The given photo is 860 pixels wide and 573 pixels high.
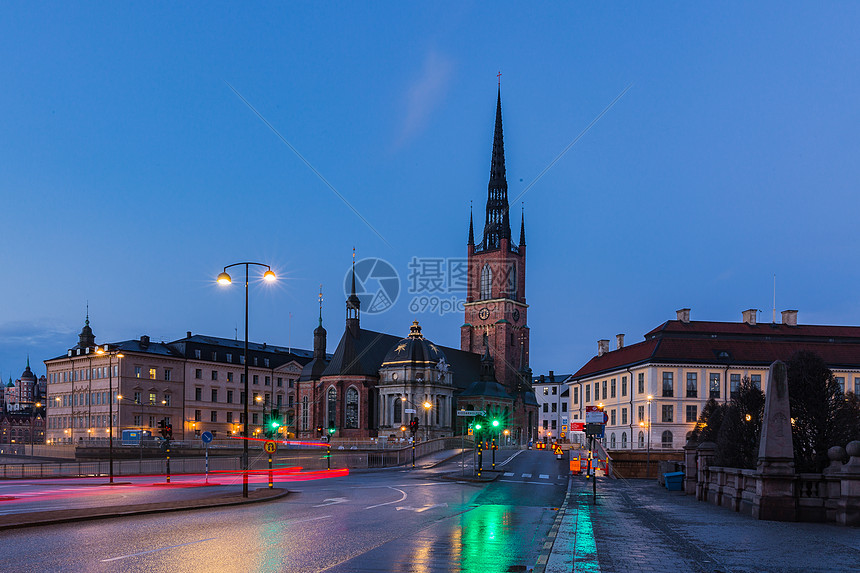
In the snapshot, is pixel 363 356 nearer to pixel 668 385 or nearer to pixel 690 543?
pixel 668 385

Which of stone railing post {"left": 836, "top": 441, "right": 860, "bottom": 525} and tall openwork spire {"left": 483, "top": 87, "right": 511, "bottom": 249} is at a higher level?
tall openwork spire {"left": 483, "top": 87, "right": 511, "bottom": 249}

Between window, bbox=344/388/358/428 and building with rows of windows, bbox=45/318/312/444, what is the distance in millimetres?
9348

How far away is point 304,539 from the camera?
1541cm

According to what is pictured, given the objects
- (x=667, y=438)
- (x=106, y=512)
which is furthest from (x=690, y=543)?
(x=667, y=438)

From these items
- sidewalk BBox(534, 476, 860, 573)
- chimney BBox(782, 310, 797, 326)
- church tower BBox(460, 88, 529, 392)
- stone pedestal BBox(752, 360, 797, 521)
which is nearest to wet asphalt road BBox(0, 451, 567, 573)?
sidewalk BBox(534, 476, 860, 573)

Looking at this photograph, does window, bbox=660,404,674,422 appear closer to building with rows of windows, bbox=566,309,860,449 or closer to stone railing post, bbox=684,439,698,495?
building with rows of windows, bbox=566,309,860,449

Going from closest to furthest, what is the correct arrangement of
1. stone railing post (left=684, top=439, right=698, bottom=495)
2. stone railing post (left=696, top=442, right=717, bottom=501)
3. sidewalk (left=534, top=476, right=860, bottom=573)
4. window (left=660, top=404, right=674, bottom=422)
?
1. sidewalk (left=534, top=476, right=860, bottom=573)
2. stone railing post (left=696, top=442, right=717, bottom=501)
3. stone railing post (left=684, top=439, right=698, bottom=495)
4. window (left=660, top=404, right=674, bottom=422)

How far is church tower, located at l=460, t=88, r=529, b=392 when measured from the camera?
13000 cm

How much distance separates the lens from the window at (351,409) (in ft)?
342

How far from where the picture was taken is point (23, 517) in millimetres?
17953

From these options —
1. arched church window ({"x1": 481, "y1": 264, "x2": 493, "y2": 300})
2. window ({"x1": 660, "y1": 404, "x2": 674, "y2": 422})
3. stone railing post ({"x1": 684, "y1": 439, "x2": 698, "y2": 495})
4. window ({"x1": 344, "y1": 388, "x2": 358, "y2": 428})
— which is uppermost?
arched church window ({"x1": 481, "y1": 264, "x2": 493, "y2": 300})

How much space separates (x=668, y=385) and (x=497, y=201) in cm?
7182

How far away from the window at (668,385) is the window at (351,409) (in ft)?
147

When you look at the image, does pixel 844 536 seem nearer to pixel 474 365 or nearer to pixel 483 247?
pixel 474 365
